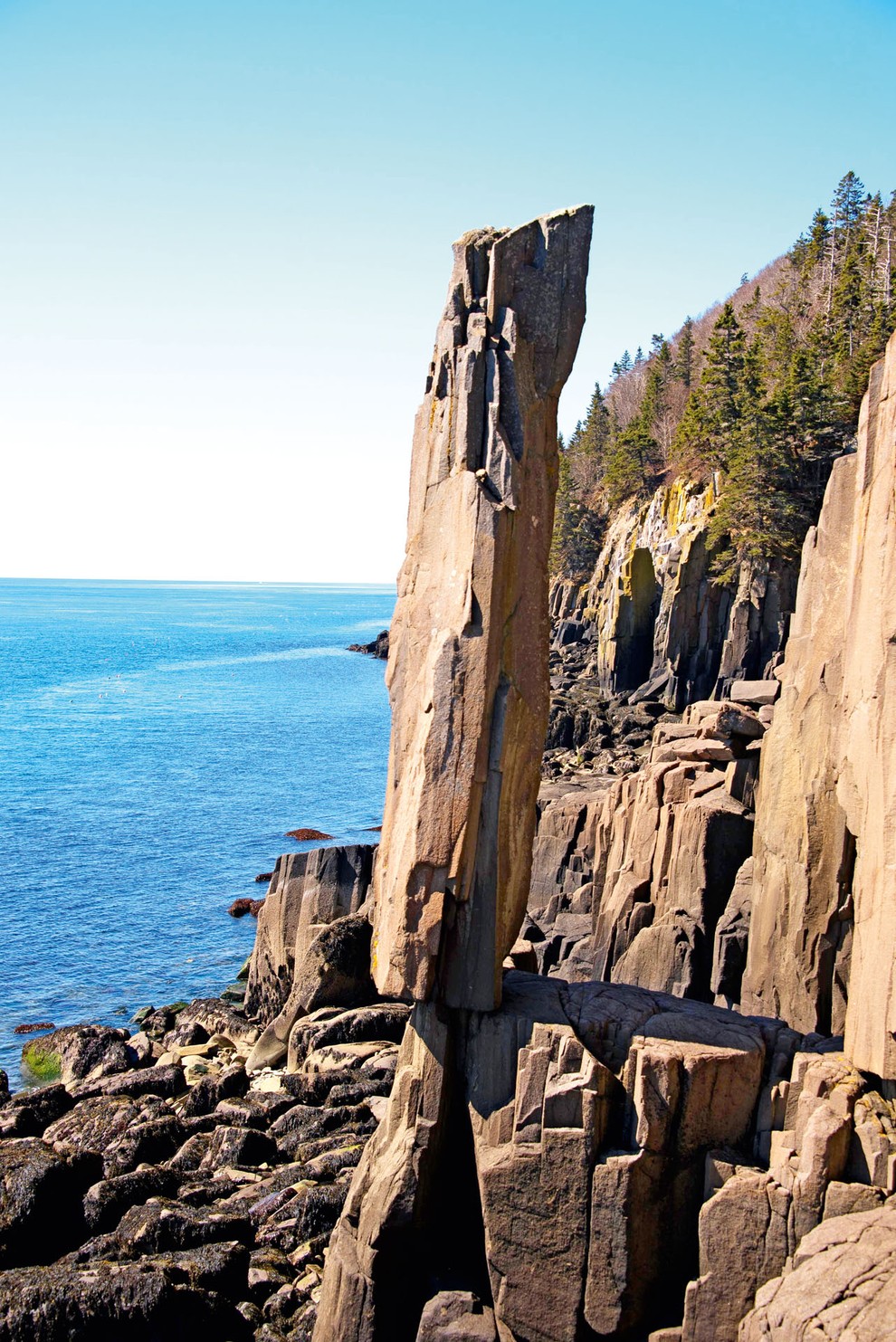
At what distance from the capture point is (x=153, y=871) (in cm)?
4425

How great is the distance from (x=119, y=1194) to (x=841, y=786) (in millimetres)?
10788

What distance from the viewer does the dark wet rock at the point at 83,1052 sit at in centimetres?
2362

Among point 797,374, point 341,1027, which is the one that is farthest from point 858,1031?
point 797,374

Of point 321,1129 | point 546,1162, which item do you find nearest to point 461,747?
point 546,1162

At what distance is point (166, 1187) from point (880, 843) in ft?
36.5

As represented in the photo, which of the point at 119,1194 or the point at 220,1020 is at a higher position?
the point at 119,1194

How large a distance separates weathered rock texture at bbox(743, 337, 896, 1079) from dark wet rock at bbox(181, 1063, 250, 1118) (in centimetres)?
911

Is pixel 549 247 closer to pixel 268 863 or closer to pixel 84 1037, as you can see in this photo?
pixel 84 1037

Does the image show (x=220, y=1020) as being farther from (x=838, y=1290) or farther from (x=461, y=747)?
(x=838, y=1290)

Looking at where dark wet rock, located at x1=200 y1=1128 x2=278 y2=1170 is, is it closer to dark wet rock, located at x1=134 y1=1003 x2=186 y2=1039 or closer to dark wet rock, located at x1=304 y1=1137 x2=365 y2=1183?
dark wet rock, located at x1=304 y1=1137 x2=365 y2=1183

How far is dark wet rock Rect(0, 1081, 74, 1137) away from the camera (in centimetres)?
2006

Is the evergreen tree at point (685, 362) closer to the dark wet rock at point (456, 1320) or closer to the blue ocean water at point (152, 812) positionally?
the blue ocean water at point (152, 812)

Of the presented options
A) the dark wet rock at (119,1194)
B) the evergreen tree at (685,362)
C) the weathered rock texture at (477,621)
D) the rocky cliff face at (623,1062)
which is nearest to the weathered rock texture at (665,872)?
the rocky cliff face at (623,1062)

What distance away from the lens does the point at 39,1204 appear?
51.6ft
